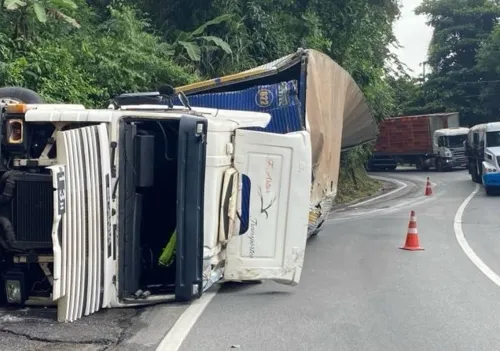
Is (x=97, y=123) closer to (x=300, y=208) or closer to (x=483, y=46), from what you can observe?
(x=300, y=208)

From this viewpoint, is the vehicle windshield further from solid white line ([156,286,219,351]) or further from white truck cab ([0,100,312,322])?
solid white line ([156,286,219,351])

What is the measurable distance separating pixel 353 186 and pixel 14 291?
23.4 meters

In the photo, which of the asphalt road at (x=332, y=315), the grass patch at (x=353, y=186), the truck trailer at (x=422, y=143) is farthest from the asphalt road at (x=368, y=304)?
the truck trailer at (x=422, y=143)

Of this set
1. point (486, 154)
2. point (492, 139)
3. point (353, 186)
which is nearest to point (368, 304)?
point (486, 154)

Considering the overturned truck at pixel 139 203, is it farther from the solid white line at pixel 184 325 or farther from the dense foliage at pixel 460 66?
the dense foliage at pixel 460 66

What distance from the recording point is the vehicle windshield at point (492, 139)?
2784 centimetres

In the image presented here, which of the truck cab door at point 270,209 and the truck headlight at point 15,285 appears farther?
the truck cab door at point 270,209

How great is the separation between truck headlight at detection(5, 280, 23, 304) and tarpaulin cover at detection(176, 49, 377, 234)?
5.50 m

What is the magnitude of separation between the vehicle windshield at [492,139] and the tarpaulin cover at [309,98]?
14304 millimetres

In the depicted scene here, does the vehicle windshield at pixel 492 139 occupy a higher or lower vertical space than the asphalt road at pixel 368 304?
higher

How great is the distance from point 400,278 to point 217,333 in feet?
12.2

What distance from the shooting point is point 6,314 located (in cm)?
728

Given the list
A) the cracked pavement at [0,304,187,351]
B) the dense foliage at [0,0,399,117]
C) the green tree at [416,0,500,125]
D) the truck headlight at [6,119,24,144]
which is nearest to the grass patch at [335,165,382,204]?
the dense foliage at [0,0,399,117]

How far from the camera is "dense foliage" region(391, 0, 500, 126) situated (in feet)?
180
